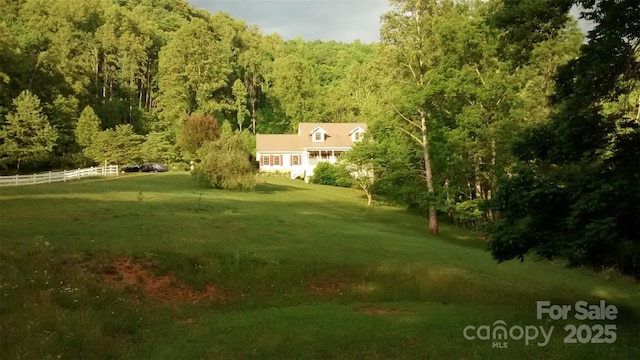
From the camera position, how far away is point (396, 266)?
1920 centimetres

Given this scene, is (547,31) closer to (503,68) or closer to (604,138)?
(604,138)

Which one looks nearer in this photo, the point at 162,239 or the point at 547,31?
the point at 547,31

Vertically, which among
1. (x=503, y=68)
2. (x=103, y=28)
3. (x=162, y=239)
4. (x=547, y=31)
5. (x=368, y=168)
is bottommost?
(x=162, y=239)

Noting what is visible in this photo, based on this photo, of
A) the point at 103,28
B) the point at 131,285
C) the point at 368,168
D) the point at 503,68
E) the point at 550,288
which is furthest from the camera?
the point at 103,28

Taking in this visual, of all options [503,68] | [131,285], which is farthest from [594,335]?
[503,68]

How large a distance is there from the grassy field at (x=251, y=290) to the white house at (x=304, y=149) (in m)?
43.5

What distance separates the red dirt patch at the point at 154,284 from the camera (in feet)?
49.7

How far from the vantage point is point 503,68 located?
30.7 m

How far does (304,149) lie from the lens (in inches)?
2854

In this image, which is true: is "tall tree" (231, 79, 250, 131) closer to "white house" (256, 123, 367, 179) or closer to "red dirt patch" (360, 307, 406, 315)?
"white house" (256, 123, 367, 179)

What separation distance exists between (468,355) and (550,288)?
10600 millimetres

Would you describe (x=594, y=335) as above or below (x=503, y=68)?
below

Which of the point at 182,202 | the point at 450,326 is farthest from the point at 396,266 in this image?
the point at 182,202

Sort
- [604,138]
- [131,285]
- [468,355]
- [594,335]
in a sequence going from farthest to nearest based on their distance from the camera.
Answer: [131,285] < [604,138] < [594,335] < [468,355]
